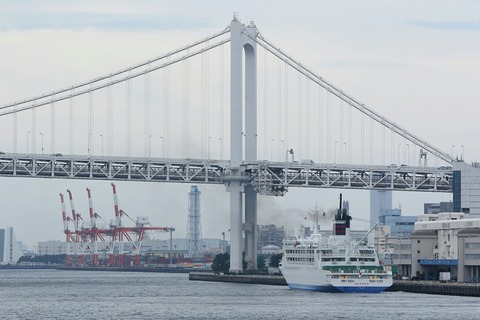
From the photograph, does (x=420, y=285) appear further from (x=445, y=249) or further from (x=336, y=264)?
(x=445, y=249)

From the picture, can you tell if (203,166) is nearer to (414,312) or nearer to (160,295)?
(160,295)

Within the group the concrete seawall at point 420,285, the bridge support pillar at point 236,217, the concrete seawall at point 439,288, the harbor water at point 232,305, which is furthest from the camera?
the bridge support pillar at point 236,217

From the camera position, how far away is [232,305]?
78750 mm

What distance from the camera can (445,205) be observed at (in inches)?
6939

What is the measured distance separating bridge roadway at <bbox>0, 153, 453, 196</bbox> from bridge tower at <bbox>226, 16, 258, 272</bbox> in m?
0.74

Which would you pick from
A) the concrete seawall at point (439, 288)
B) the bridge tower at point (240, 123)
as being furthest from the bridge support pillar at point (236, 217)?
the concrete seawall at point (439, 288)

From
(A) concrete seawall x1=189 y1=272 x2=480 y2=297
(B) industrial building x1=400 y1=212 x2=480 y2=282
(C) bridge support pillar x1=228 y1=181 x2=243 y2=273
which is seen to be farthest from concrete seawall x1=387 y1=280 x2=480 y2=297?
(C) bridge support pillar x1=228 y1=181 x2=243 y2=273

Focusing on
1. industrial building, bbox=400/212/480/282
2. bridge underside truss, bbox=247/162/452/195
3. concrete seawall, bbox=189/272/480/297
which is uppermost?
bridge underside truss, bbox=247/162/452/195

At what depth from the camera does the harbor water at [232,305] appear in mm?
70062

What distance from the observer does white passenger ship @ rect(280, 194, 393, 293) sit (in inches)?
3605

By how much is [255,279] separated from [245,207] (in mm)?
5935

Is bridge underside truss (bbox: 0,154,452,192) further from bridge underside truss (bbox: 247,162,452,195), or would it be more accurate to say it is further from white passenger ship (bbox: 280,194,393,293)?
white passenger ship (bbox: 280,194,393,293)

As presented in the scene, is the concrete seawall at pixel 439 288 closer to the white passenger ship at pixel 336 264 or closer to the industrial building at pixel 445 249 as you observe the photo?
the white passenger ship at pixel 336 264

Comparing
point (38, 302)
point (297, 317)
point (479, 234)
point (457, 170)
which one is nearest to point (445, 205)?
point (457, 170)
